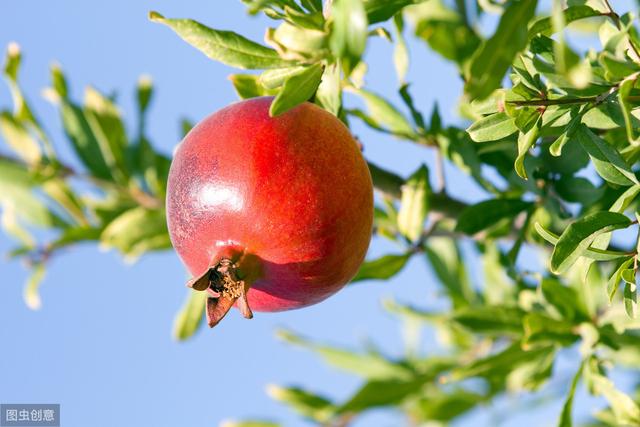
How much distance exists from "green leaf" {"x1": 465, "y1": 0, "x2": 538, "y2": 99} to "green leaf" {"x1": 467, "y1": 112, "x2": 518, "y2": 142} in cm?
37

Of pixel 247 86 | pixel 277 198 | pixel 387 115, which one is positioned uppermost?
pixel 387 115

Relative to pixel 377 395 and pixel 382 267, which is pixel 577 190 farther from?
pixel 377 395

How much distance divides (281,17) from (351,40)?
37cm

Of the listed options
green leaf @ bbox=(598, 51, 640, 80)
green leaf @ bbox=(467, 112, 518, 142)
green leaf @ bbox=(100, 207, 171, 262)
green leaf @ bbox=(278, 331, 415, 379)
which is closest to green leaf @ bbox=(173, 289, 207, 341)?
green leaf @ bbox=(100, 207, 171, 262)

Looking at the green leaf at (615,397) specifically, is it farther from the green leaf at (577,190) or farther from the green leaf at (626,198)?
the green leaf at (626,198)

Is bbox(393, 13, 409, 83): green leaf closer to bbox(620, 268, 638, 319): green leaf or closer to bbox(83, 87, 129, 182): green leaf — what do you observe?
bbox(620, 268, 638, 319): green leaf

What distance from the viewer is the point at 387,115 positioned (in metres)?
2.38

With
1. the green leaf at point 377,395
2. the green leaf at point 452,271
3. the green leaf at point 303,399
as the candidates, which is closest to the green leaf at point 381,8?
the green leaf at point 377,395

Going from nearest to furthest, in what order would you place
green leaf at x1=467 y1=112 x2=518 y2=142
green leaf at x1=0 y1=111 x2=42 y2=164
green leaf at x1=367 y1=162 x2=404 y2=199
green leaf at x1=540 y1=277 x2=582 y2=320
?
1. green leaf at x1=467 y1=112 x2=518 y2=142
2. green leaf at x1=367 y1=162 x2=404 y2=199
3. green leaf at x1=540 y1=277 x2=582 y2=320
4. green leaf at x1=0 y1=111 x2=42 y2=164

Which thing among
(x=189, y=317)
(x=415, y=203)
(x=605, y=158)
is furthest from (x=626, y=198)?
(x=189, y=317)

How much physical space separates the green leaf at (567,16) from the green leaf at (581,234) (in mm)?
349

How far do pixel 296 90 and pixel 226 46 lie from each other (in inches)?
10.1

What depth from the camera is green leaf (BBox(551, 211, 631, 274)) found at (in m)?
1.47

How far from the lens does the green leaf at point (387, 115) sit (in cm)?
237
